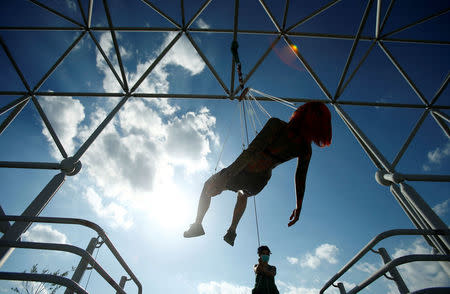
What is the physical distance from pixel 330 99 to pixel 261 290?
15.7 feet

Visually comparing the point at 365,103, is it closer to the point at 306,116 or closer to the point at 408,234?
the point at 306,116

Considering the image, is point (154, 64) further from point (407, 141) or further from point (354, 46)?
point (407, 141)

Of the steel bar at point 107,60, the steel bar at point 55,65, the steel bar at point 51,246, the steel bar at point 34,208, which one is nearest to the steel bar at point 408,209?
the steel bar at point 51,246

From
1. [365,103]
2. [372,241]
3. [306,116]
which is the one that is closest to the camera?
[372,241]

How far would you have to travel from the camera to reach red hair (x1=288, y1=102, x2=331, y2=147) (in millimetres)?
2820

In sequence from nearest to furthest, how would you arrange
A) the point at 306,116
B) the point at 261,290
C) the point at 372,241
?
1. the point at 372,241
2. the point at 306,116
3. the point at 261,290

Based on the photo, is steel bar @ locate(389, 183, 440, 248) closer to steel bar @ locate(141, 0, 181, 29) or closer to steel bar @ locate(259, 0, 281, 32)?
steel bar @ locate(259, 0, 281, 32)

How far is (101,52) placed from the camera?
5656 mm

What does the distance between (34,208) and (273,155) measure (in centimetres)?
401

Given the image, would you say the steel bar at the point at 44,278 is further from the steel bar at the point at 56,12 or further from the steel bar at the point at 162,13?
the steel bar at the point at 56,12

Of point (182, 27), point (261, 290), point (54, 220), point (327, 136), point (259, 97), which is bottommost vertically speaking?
point (261, 290)

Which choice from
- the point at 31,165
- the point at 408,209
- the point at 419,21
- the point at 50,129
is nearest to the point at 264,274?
the point at 408,209

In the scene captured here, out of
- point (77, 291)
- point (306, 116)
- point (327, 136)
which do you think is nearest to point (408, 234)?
point (327, 136)

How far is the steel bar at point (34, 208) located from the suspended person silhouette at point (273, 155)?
241 cm
